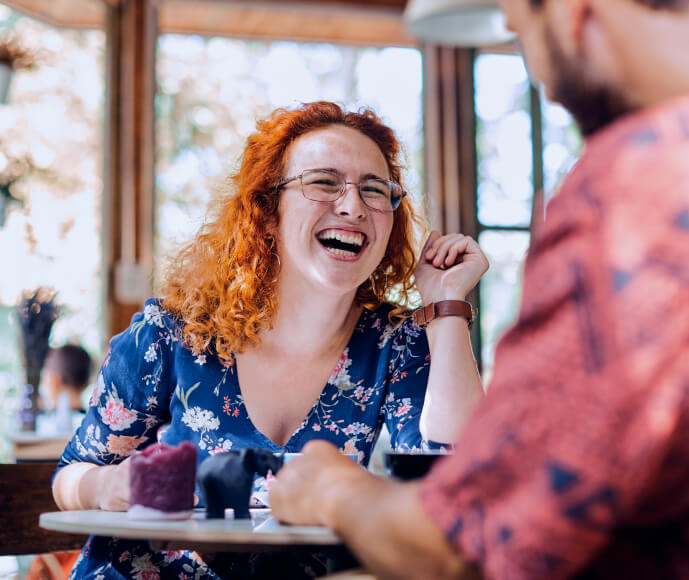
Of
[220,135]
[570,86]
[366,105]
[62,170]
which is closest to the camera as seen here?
[570,86]

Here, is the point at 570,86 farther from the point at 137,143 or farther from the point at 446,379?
the point at 137,143

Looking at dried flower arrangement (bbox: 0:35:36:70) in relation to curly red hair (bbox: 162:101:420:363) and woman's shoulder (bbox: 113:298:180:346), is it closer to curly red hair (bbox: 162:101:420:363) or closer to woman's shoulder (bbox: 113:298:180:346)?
curly red hair (bbox: 162:101:420:363)

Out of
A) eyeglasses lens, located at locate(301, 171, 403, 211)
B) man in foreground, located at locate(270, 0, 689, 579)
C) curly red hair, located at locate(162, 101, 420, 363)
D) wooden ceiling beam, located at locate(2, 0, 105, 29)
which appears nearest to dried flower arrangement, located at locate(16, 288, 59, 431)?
wooden ceiling beam, located at locate(2, 0, 105, 29)

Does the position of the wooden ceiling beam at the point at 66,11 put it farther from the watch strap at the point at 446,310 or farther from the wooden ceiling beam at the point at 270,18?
the watch strap at the point at 446,310

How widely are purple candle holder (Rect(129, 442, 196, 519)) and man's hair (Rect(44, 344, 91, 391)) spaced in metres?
3.24

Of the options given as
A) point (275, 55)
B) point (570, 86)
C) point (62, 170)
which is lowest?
point (570, 86)

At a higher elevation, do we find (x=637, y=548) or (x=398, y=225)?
(x=398, y=225)

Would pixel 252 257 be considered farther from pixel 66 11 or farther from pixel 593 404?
pixel 66 11

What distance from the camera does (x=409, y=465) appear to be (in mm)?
1024

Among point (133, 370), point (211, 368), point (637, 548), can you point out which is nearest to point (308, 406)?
point (211, 368)

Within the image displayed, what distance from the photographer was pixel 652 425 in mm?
579

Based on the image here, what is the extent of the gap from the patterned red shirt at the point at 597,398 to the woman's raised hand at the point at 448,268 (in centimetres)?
109

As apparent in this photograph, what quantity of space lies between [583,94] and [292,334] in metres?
1.12

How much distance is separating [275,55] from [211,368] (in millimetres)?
3716
